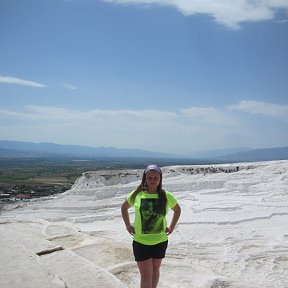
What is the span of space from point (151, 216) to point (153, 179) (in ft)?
1.10

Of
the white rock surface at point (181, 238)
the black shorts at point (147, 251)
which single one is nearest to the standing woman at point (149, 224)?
the black shorts at point (147, 251)

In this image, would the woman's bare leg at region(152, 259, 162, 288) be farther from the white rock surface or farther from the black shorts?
the white rock surface

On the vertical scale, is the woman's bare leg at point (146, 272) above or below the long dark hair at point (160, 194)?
below

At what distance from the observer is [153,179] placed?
3.68 metres

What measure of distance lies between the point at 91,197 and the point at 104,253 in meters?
7.42

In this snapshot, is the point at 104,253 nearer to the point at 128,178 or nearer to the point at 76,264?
the point at 76,264

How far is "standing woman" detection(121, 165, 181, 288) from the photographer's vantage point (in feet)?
11.9

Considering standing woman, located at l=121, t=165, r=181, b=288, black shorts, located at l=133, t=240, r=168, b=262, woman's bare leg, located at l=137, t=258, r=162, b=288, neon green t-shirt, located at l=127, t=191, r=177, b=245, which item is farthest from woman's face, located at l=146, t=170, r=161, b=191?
woman's bare leg, located at l=137, t=258, r=162, b=288

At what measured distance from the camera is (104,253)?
19.0 feet

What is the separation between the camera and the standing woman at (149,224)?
364cm

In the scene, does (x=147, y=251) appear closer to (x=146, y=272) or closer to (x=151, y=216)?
(x=146, y=272)

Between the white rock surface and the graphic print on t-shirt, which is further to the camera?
the white rock surface

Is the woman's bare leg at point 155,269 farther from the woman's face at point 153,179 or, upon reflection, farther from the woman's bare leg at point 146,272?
the woman's face at point 153,179

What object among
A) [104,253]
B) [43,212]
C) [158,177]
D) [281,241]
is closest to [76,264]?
[104,253]
